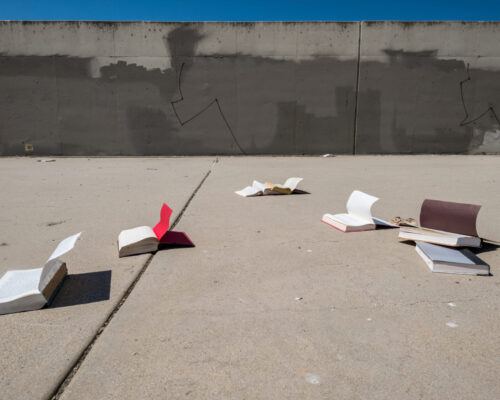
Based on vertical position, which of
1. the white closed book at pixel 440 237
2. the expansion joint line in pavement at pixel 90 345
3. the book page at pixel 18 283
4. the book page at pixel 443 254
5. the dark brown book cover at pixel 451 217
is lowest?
the expansion joint line in pavement at pixel 90 345

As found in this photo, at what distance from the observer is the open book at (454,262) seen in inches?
68.2

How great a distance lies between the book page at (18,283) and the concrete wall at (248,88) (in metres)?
5.90

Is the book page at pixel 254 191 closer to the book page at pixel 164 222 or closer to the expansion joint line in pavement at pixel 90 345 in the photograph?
the book page at pixel 164 222

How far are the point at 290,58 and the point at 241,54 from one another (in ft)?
3.09

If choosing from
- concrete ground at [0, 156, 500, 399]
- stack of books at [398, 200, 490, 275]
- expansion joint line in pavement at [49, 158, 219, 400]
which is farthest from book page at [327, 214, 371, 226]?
expansion joint line in pavement at [49, 158, 219, 400]

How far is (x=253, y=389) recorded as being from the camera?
102cm

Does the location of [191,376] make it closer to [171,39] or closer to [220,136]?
[220,136]

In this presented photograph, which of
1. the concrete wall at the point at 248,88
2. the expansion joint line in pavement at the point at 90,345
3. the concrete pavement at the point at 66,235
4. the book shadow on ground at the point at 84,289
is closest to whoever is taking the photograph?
the expansion joint line in pavement at the point at 90,345

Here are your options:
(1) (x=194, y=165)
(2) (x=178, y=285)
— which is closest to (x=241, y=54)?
(1) (x=194, y=165)

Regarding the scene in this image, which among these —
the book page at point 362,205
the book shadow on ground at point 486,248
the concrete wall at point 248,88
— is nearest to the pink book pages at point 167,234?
the book page at point 362,205

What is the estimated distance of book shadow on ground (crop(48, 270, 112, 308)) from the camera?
1.53m

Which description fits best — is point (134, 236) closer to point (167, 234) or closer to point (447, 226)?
point (167, 234)

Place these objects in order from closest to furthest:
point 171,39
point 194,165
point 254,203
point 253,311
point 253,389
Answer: point 253,389 → point 253,311 → point 254,203 → point 194,165 → point 171,39

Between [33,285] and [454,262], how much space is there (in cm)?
186
